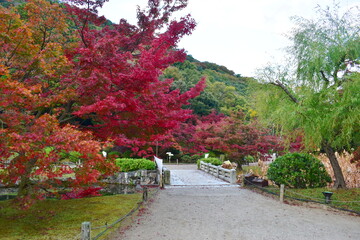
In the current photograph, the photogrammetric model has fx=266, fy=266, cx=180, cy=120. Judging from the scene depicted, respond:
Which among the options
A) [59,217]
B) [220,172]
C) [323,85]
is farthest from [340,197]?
[59,217]

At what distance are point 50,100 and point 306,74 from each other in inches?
305

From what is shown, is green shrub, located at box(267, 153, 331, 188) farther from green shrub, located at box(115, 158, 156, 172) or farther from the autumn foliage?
green shrub, located at box(115, 158, 156, 172)

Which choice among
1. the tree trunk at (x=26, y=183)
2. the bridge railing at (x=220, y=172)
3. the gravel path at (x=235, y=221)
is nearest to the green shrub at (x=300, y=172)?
the gravel path at (x=235, y=221)

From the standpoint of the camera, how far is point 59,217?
6910 mm

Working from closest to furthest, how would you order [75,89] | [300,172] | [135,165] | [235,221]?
[75,89]
[235,221]
[300,172]
[135,165]

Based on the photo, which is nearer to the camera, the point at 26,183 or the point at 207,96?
the point at 26,183

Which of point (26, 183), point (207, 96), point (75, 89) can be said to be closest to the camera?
point (75, 89)

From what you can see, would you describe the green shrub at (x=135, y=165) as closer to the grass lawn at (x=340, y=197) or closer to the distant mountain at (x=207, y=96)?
the grass lawn at (x=340, y=197)

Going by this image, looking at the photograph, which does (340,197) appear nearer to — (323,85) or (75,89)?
(323,85)

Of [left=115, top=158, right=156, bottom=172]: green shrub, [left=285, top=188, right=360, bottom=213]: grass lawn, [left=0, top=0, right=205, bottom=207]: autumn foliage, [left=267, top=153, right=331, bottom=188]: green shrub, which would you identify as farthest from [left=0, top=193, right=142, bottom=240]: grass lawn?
[left=285, top=188, right=360, bottom=213]: grass lawn

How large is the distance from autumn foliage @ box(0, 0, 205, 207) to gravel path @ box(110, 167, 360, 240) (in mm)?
1843

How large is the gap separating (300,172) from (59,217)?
27.1ft

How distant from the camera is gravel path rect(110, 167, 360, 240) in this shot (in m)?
5.50

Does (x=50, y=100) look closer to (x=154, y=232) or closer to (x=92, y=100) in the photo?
(x=92, y=100)
